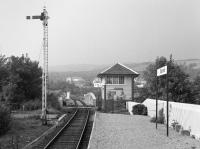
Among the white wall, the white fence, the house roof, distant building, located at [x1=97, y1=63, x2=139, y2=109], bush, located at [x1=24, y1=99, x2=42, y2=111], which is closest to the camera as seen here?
the white fence

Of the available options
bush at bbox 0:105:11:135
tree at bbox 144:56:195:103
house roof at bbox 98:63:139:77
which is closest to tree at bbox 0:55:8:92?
tree at bbox 144:56:195:103

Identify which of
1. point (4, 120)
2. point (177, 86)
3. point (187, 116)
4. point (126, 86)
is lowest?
point (4, 120)

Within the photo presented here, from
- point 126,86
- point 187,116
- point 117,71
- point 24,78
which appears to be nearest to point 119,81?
point 126,86

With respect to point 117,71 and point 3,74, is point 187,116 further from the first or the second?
point 117,71

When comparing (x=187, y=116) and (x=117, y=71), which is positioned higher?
(x=117, y=71)

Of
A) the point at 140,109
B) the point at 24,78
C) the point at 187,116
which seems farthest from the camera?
the point at 24,78

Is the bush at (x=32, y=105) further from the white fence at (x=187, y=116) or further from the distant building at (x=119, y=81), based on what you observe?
the distant building at (x=119, y=81)

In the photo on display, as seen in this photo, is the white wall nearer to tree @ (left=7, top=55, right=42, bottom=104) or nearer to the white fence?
tree @ (left=7, top=55, right=42, bottom=104)

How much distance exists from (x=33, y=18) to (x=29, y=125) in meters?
7.47

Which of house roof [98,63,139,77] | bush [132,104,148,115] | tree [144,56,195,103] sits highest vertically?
house roof [98,63,139,77]

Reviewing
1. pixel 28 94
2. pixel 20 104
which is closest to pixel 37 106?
pixel 20 104

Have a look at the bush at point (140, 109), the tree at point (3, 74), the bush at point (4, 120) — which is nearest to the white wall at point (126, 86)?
the tree at point (3, 74)

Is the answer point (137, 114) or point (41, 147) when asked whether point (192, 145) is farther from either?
point (137, 114)

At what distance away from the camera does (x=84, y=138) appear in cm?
2180
